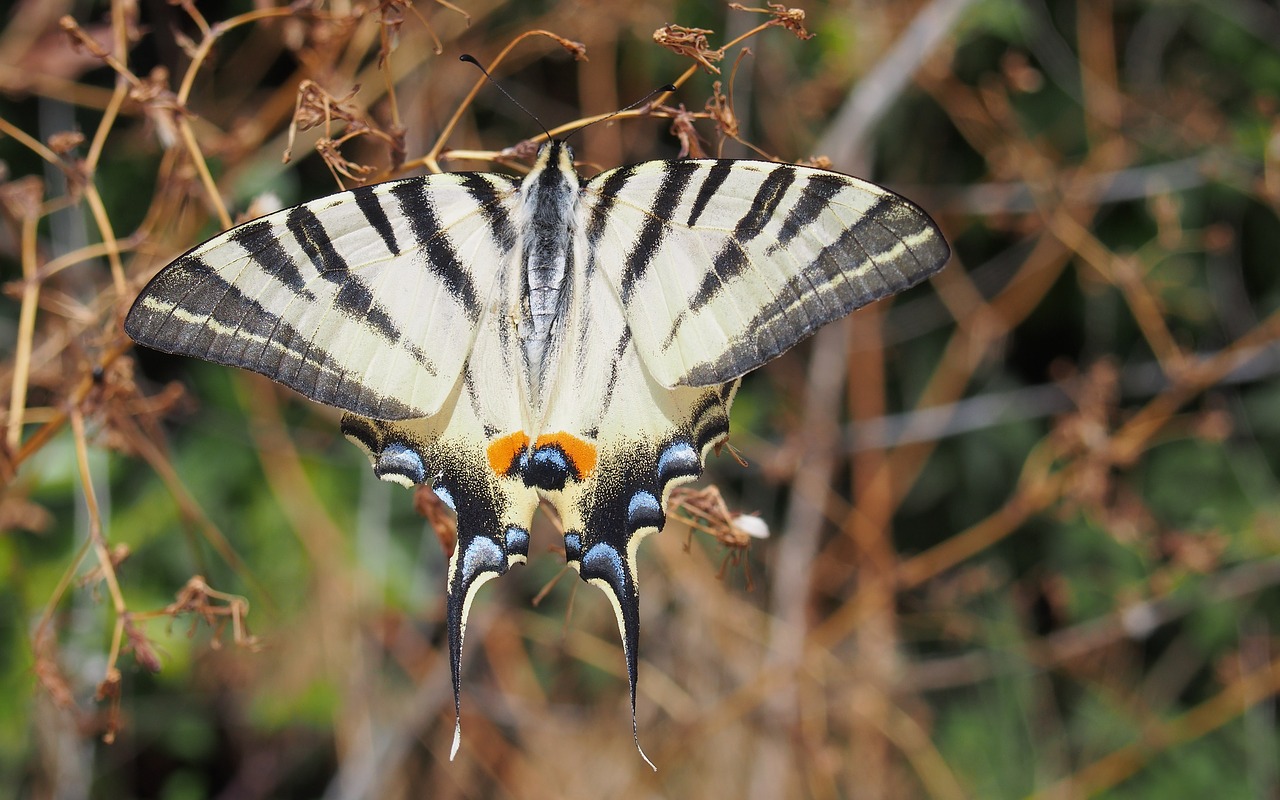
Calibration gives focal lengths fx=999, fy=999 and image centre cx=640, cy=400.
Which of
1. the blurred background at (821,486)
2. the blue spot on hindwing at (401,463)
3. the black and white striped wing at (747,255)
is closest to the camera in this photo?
the black and white striped wing at (747,255)

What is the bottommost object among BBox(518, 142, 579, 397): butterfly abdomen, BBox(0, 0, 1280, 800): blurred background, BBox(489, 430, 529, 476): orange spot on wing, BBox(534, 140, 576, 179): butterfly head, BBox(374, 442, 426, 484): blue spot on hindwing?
BBox(0, 0, 1280, 800): blurred background

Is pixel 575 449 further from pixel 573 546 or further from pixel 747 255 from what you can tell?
pixel 747 255

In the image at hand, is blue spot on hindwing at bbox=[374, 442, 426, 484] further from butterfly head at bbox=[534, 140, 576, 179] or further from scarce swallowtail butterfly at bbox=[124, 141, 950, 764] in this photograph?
butterfly head at bbox=[534, 140, 576, 179]

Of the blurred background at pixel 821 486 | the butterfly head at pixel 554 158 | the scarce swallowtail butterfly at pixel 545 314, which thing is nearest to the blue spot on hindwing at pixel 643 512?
the scarce swallowtail butterfly at pixel 545 314

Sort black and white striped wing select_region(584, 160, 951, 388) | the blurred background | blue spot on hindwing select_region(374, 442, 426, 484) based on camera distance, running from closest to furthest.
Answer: black and white striped wing select_region(584, 160, 951, 388) → blue spot on hindwing select_region(374, 442, 426, 484) → the blurred background

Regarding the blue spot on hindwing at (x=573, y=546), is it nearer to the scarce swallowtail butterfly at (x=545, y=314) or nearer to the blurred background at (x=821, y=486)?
the scarce swallowtail butterfly at (x=545, y=314)

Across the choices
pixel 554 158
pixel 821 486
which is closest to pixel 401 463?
pixel 554 158

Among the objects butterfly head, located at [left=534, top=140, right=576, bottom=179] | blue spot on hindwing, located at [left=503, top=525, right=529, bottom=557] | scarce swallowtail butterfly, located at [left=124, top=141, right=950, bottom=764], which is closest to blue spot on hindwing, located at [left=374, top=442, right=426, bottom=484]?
scarce swallowtail butterfly, located at [left=124, top=141, right=950, bottom=764]
